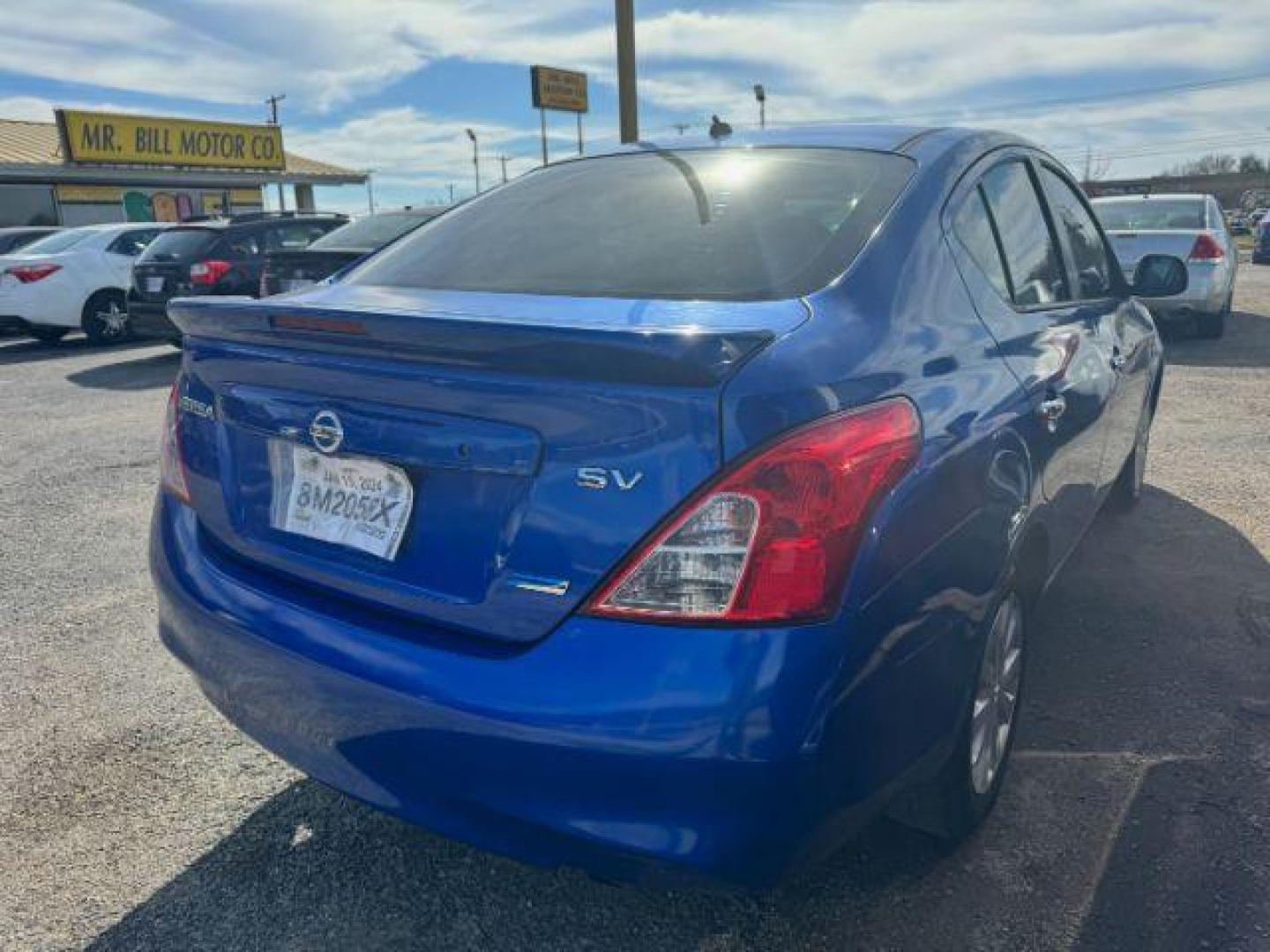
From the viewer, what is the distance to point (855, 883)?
220 centimetres

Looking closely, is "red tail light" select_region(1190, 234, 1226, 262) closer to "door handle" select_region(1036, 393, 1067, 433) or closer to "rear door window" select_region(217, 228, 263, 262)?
"door handle" select_region(1036, 393, 1067, 433)

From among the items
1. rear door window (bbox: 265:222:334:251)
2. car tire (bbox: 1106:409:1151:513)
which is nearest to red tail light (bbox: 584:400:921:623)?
car tire (bbox: 1106:409:1151:513)

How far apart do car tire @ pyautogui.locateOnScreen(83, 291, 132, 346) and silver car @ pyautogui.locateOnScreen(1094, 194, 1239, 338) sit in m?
11.2

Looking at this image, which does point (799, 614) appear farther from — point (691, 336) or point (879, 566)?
point (691, 336)

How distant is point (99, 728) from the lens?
296cm

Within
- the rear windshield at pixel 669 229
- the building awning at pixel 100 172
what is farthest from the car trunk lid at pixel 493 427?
the building awning at pixel 100 172

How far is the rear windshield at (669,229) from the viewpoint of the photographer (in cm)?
211

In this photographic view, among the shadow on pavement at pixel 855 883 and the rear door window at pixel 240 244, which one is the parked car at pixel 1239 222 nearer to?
the rear door window at pixel 240 244

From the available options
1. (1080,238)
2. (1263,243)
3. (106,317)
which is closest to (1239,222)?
(1263,243)

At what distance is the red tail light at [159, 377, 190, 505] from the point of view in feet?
7.43

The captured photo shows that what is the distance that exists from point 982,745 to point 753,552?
110 cm

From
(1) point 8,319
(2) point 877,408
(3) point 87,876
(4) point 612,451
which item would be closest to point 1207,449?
(2) point 877,408

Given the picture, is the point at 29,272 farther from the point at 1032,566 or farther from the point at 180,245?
the point at 1032,566

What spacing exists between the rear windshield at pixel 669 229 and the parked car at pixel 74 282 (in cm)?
1129
